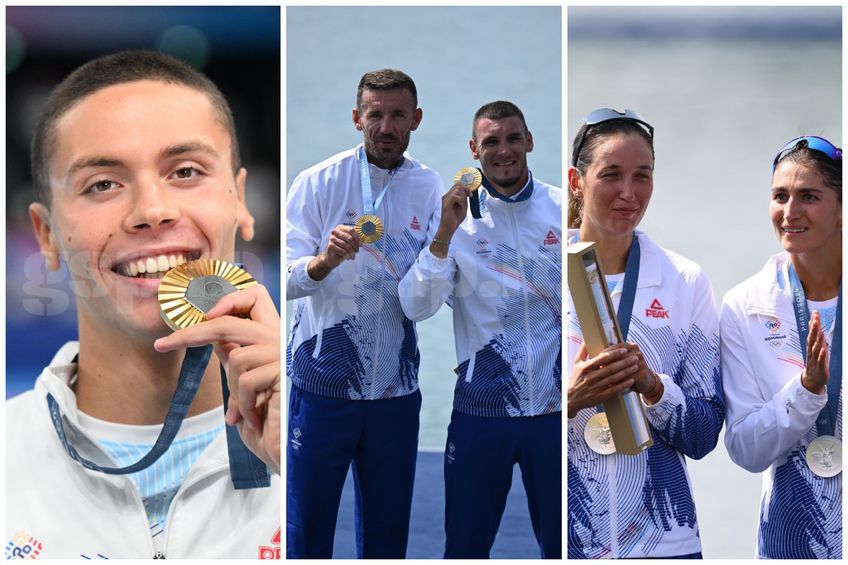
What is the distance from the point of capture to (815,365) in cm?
557

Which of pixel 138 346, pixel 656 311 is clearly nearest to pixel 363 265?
pixel 138 346

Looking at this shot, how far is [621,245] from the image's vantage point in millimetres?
5637

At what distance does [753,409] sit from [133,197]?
223 centimetres

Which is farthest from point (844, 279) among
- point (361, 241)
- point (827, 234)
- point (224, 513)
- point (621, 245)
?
point (224, 513)

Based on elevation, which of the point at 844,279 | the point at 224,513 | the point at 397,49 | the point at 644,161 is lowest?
the point at 224,513

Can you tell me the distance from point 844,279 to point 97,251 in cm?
255

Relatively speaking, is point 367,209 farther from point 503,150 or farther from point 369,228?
point 503,150

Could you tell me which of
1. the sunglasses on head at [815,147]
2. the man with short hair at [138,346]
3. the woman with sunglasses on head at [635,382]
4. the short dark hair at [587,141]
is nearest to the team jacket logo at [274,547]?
the man with short hair at [138,346]

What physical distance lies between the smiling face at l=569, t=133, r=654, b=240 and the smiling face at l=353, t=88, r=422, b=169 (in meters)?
0.60

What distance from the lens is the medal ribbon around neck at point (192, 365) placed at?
5492 mm

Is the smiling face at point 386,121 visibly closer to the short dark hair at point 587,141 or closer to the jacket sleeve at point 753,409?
the short dark hair at point 587,141

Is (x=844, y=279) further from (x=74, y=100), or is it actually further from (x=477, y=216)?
(x=74, y=100)

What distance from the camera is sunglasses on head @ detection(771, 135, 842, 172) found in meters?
5.65

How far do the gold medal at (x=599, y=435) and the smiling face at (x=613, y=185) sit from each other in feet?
2.05
